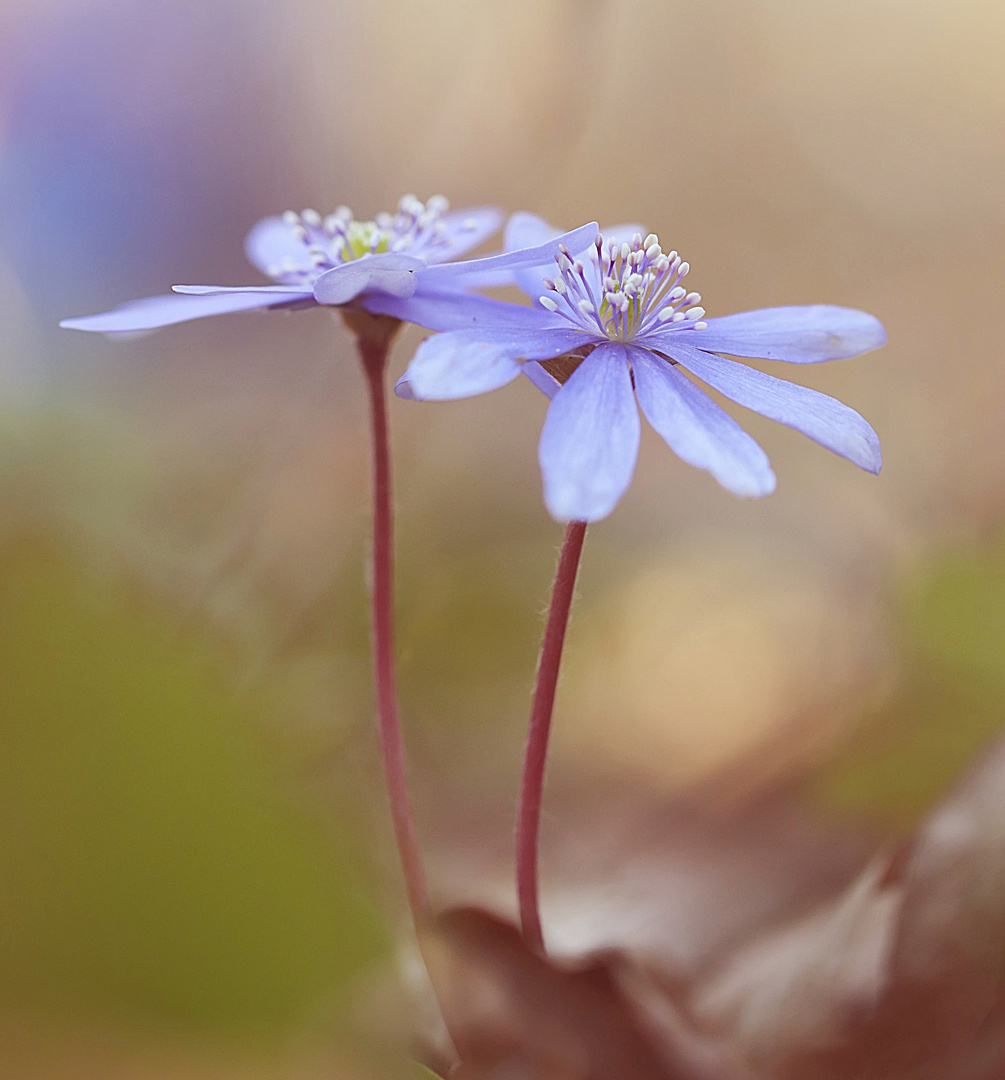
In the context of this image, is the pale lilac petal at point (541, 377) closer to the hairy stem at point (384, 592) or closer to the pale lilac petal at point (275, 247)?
the hairy stem at point (384, 592)

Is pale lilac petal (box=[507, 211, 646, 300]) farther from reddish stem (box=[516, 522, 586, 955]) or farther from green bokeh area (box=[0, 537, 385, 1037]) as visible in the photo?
green bokeh area (box=[0, 537, 385, 1037])

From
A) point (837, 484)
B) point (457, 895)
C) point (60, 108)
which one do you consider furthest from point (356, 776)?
point (60, 108)

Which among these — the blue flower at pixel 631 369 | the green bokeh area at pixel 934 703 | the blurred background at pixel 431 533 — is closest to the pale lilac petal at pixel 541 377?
the blue flower at pixel 631 369

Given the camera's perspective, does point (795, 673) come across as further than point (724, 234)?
No

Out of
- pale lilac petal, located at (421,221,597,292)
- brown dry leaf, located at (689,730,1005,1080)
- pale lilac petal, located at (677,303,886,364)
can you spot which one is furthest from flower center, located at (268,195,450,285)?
brown dry leaf, located at (689,730,1005,1080)

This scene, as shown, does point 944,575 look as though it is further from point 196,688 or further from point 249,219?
point 249,219

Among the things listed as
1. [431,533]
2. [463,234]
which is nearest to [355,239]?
[463,234]

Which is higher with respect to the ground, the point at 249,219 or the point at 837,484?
the point at 249,219
